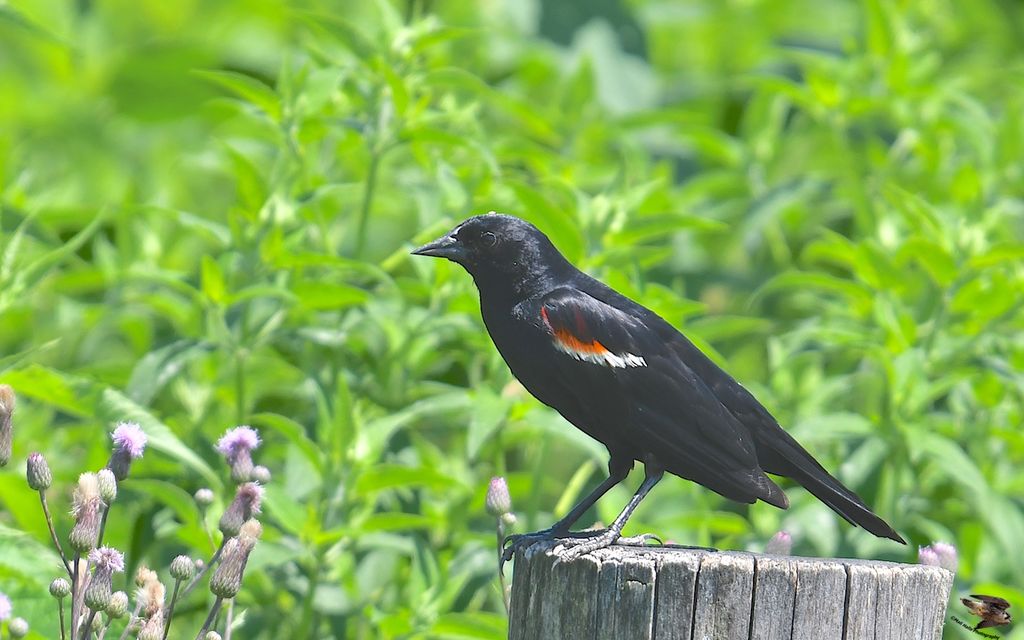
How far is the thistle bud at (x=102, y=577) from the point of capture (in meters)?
2.83

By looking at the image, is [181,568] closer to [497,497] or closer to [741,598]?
[497,497]

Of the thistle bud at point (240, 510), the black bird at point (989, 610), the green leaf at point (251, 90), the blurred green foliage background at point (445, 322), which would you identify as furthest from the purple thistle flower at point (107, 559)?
the green leaf at point (251, 90)

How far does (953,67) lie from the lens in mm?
9102

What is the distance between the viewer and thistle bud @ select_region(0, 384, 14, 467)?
298 cm

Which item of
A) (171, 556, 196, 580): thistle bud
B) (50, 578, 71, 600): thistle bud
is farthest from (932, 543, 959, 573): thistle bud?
(50, 578, 71, 600): thistle bud

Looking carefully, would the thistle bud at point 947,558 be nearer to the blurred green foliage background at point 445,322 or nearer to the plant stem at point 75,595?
the blurred green foliage background at point 445,322

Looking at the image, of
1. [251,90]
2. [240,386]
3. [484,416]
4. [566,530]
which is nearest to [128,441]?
[566,530]

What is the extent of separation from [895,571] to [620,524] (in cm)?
69

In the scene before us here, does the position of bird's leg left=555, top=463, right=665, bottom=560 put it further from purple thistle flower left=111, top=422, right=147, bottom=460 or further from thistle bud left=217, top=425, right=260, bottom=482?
purple thistle flower left=111, top=422, right=147, bottom=460

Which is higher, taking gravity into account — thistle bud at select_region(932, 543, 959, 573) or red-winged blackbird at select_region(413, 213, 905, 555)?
red-winged blackbird at select_region(413, 213, 905, 555)

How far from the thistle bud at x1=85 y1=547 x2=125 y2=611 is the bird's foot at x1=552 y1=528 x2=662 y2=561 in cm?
97

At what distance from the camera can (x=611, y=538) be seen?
132 inches

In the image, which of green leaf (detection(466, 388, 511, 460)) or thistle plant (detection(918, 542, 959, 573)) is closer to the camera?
thistle plant (detection(918, 542, 959, 573))

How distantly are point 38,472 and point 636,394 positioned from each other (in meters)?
1.44
